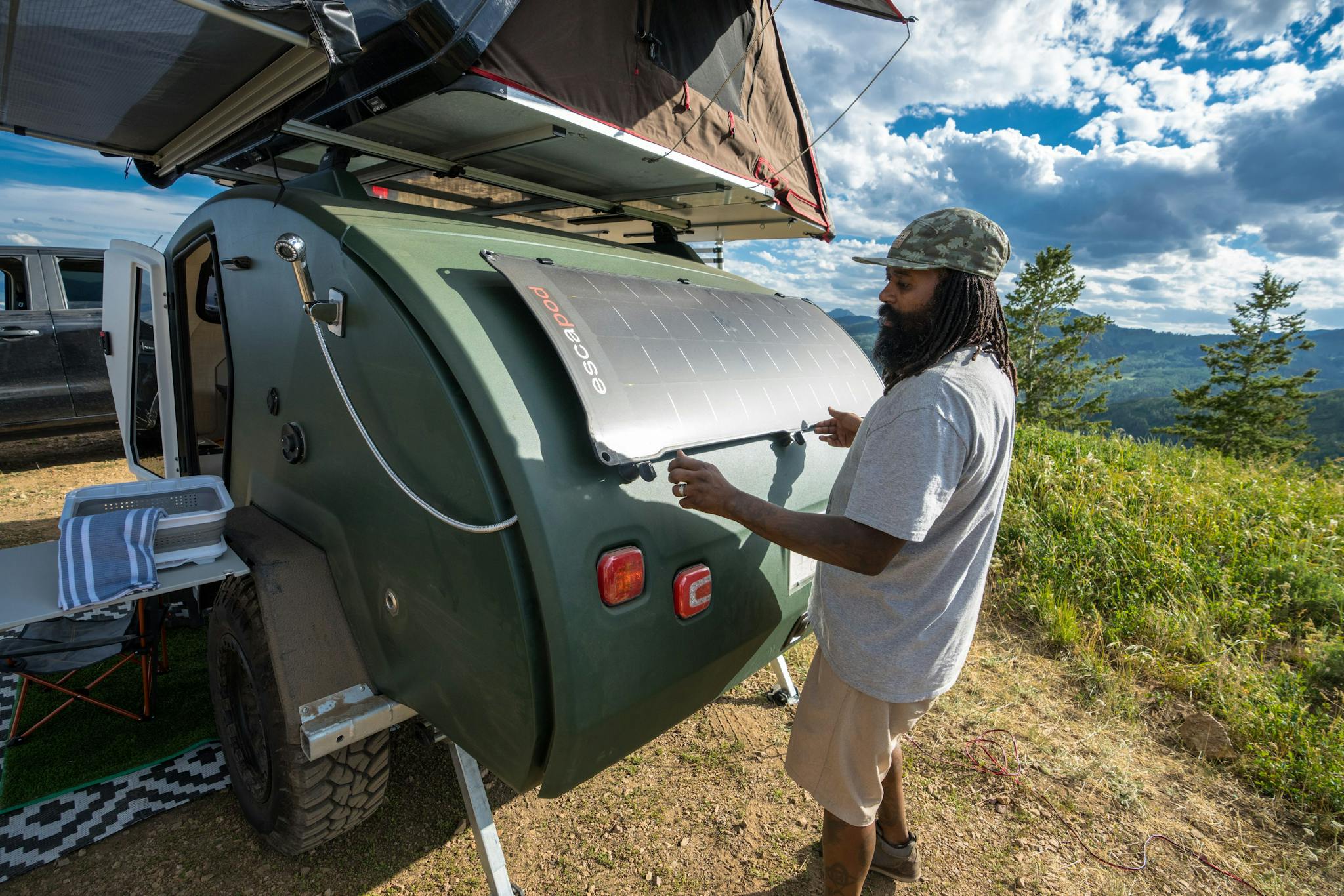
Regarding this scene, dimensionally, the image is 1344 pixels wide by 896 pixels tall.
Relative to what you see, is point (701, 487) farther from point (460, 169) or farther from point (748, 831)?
point (460, 169)

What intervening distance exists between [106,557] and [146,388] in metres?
2.61

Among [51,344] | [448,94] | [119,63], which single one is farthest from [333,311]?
[51,344]

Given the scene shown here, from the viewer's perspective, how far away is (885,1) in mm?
2895

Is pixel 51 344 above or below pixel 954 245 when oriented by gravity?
below

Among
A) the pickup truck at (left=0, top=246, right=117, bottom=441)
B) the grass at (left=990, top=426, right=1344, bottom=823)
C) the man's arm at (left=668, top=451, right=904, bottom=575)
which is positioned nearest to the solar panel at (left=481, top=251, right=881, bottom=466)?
the man's arm at (left=668, top=451, right=904, bottom=575)

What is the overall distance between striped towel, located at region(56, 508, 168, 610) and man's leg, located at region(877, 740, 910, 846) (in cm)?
262

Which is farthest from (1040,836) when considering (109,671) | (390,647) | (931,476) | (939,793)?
(109,671)

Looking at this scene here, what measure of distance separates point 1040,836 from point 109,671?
4.27 m

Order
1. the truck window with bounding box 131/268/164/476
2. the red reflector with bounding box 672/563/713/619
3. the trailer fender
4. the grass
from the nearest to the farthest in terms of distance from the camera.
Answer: the red reflector with bounding box 672/563/713/619 → the trailer fender → the grass → the truck window with bounding box 131/268/164/476

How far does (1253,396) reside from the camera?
34438mm

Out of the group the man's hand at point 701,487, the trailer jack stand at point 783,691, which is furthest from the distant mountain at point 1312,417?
the man's hand at point 701,487

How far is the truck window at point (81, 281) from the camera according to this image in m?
6.79

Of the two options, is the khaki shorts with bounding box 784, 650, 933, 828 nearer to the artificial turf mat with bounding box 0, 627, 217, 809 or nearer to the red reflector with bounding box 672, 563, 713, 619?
the red reflector with bounding box 672, 563, 713, 619

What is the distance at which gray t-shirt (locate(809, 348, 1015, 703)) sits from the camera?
5.24ft
